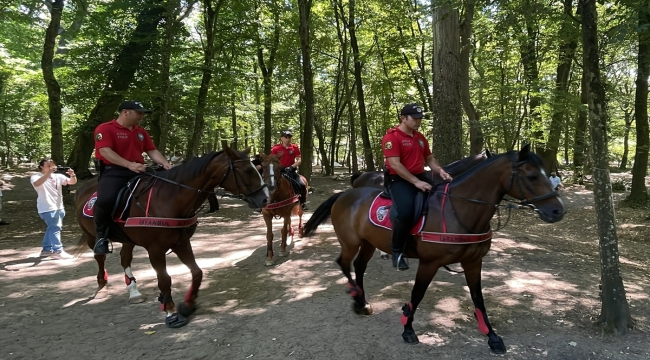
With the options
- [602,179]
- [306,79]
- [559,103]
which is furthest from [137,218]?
[559,103]

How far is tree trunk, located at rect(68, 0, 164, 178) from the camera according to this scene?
1402 centimetres

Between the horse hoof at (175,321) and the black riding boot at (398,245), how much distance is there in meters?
2.86

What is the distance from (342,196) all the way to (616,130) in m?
26.7

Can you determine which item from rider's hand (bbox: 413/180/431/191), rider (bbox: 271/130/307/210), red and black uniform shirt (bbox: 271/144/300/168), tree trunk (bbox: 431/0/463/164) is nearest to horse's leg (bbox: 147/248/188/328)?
rider's hand (bbox: 413/180/431/191)

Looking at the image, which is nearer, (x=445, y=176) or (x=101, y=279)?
(x=445, y=176)

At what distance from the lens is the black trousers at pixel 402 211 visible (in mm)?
4375

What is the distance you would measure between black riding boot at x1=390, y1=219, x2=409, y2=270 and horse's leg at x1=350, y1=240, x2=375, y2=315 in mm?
946

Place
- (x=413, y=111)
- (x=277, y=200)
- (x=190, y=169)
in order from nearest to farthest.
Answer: (x=413, y=111) → (x=190, y=169) → (x=277, y=200)

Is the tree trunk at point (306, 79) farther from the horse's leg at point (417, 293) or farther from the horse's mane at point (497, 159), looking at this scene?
the horse's leg at point (417, 293)

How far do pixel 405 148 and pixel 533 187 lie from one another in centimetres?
145

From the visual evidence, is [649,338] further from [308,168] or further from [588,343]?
[308,168]

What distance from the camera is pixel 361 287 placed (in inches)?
209

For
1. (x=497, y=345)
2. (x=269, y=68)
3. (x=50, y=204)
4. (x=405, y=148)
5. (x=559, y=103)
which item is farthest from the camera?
(x=269, y=68)

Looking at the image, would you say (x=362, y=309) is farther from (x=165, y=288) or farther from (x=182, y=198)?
(x=182, y=198)
